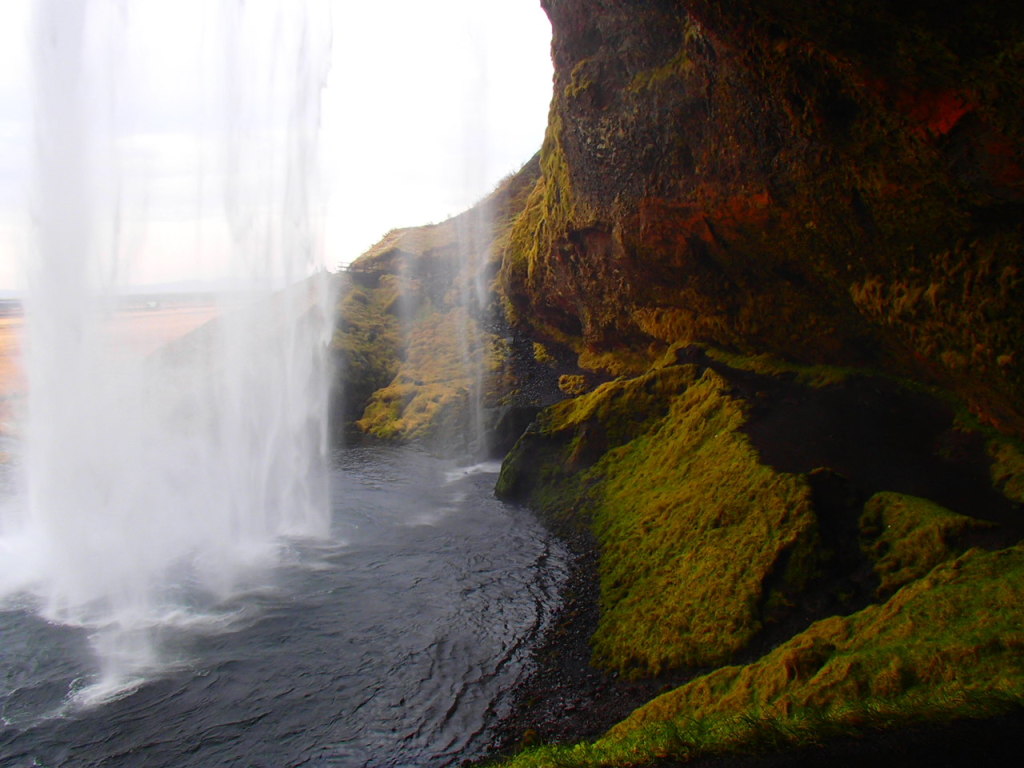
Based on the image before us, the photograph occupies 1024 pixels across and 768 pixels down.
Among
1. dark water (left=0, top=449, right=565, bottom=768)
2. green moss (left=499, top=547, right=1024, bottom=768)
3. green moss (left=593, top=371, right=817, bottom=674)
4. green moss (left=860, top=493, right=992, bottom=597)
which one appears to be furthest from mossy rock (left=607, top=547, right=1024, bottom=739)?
dark water (left=0, top=449, right=565, bottom=768)

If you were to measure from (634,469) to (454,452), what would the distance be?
361 inches

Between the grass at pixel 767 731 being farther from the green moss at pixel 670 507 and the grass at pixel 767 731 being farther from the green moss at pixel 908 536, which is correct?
the green moss at pixel 908 536

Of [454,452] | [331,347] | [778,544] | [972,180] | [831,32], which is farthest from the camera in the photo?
[331,347]

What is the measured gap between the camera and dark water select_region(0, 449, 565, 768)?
9.32m

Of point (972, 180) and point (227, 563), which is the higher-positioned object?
point (972, 180)

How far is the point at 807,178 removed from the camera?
12875 millimetres

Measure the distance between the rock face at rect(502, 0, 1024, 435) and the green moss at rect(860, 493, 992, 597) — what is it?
239 cm

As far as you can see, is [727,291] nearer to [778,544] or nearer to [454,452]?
[778,544]

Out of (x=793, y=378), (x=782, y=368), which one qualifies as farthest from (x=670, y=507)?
(x=782, y=368)

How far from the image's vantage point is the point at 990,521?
32.3 ft

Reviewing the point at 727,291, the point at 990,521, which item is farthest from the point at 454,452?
the point at 990,521

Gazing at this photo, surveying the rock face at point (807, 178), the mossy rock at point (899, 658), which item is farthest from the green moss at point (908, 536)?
the rock face at point (807, 178)

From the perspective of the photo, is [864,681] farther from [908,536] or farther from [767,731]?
[908,536]

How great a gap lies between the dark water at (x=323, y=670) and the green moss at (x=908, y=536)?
203 inches
